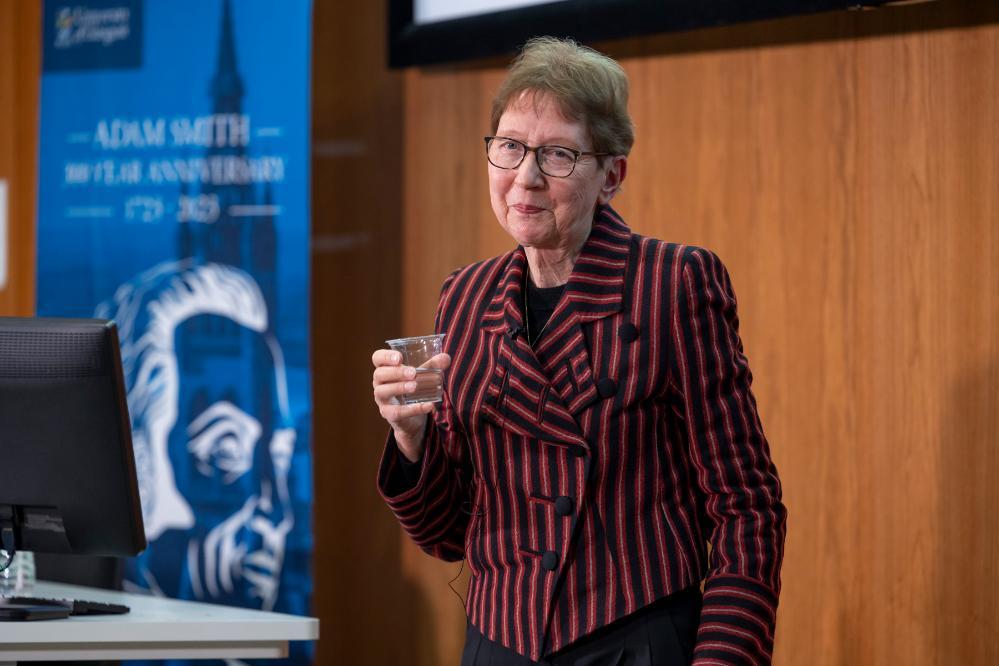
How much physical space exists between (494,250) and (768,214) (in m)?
1.01

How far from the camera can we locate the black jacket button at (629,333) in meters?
1.60

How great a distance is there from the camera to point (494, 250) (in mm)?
3561

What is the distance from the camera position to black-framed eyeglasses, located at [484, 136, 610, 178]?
162cm

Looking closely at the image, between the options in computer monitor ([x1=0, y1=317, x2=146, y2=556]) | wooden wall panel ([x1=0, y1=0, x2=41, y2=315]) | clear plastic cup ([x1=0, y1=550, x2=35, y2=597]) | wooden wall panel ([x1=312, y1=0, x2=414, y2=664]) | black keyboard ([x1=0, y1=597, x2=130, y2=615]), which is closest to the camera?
computer monitor ([x1=0, y1=317, x2=146, y2=556])

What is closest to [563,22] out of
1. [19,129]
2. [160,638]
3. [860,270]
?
[860,270]

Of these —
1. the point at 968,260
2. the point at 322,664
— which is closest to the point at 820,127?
the point at 968,260

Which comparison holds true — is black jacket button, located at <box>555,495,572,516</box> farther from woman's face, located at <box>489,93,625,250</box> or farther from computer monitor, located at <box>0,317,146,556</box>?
computer monitor, located at <box>0,317,146,556</box>

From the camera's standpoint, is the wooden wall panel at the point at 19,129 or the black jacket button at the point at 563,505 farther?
the wooden wall panel at the point at 19,129

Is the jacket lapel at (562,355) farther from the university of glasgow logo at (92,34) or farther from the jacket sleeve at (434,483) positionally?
the university of glasgow logo at (92,34)

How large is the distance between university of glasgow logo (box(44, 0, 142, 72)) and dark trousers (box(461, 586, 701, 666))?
285cm

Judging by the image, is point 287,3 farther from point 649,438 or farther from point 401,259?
point 649,438

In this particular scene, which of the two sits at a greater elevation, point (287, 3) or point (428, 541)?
point (287, 3)

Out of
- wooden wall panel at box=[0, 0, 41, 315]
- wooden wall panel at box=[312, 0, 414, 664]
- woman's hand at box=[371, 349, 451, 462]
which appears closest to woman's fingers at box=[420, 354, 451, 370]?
woman's hand at box=[371, 349, 451, 462]

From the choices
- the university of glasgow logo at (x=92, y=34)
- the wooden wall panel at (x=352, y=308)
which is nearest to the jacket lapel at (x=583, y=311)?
the wooden wall panel at (x=352, y=308)
